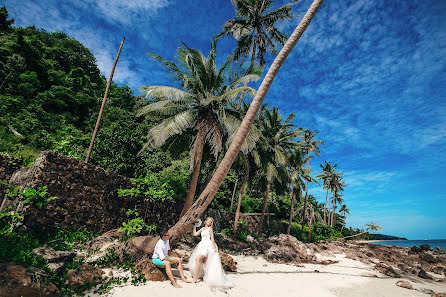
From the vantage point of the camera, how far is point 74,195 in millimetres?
6395

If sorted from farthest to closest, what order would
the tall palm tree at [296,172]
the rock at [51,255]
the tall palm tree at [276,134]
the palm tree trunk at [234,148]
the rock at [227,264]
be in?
the tall palm tree at [296,172] < the tall palm tree at [276,134] < the rock at [227,264] < the palm tree trunk at [234,148] < the rock at [51,255]

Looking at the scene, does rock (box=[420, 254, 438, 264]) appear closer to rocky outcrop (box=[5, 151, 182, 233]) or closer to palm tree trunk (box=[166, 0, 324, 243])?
palm tree trunk (box=[166, 0, 324, 243])

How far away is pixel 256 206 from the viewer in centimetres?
2289

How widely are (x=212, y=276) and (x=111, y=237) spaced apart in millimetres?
3589

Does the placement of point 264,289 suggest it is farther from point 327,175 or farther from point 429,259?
point 327,175

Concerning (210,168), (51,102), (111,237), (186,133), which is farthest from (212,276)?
(51,102)

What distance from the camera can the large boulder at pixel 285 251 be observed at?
9867 mm

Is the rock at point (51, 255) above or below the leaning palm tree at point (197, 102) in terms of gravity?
below

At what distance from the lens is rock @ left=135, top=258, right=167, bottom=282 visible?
4398mm

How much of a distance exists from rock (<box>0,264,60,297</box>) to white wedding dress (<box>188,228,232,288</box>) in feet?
8.85

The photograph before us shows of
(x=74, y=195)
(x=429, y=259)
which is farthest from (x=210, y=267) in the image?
(x=429, y=259)

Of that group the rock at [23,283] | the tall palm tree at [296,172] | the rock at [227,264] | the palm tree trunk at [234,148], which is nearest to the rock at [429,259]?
the tall palm tree at [296,172]

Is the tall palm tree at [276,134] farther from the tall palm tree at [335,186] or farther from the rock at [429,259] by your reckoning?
the tall palm tree at [335,186]

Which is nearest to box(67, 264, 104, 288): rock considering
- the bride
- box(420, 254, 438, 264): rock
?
the bride
